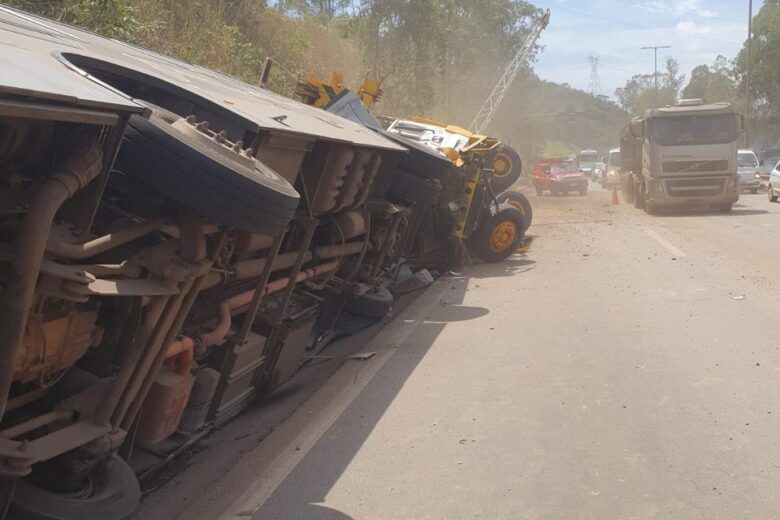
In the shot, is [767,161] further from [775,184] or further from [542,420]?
[542,420]

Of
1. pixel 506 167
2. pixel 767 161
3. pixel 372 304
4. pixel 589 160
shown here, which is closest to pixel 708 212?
pixel 506 167

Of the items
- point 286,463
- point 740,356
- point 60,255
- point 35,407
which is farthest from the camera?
point 740,356

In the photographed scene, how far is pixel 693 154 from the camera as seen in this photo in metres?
23.4

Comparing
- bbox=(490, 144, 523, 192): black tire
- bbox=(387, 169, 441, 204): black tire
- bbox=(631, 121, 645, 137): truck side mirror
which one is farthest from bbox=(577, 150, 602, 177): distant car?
bbox=(387, 169, 441, 204): black tire

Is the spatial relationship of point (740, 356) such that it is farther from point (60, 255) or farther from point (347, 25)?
point (347, 25)

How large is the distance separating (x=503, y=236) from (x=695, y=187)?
11.1m

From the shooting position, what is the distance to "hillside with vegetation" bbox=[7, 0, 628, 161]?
16.3m

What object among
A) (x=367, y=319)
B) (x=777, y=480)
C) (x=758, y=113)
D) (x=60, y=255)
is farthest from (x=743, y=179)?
(x=60, y=255)

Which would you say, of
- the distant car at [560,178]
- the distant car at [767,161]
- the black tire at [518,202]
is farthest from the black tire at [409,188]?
the distant car at [767,161]

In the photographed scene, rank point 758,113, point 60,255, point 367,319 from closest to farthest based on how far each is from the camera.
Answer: point 60,255 < point 367,319 < point 758,113

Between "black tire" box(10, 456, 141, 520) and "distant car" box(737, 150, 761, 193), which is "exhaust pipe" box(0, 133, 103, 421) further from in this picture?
"distant car" box(737, 150, 761, 193)

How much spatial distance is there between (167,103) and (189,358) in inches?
53.5

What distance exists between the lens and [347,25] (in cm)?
3541

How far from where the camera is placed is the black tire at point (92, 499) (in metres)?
3.57
